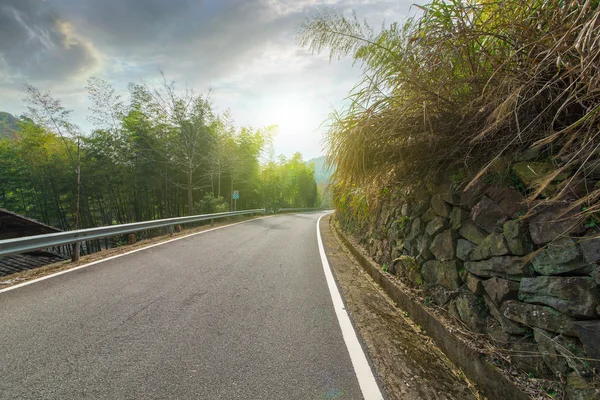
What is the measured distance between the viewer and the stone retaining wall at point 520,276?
1229 millimetres

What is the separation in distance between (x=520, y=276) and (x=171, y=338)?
259 cm

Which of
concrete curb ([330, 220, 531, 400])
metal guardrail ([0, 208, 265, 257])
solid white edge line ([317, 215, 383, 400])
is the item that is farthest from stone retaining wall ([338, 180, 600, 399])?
metal guardrail ([0, 208, 265, 257])

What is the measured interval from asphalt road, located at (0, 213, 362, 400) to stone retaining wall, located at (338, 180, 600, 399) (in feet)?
3.47

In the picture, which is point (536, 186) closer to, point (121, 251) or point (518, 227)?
point (518, 227)

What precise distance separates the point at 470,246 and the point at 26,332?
3712mm

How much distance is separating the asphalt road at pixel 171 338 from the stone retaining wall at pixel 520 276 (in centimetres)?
106

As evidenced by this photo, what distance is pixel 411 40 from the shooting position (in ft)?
6.91

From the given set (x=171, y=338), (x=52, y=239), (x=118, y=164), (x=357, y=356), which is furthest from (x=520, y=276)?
(x=118, y=164)

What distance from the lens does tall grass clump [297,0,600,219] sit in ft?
4.54

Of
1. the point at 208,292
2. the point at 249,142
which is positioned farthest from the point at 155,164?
the point at 208,292

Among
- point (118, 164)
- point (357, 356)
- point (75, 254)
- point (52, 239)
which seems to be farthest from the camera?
point (118, 164)

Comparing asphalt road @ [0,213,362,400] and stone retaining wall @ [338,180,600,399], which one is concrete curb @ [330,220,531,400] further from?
asphalt road @ [0,213,362,400]

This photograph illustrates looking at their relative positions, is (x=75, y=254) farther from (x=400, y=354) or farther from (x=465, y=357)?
(x=465, y=357)

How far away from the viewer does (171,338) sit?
1937 mm
